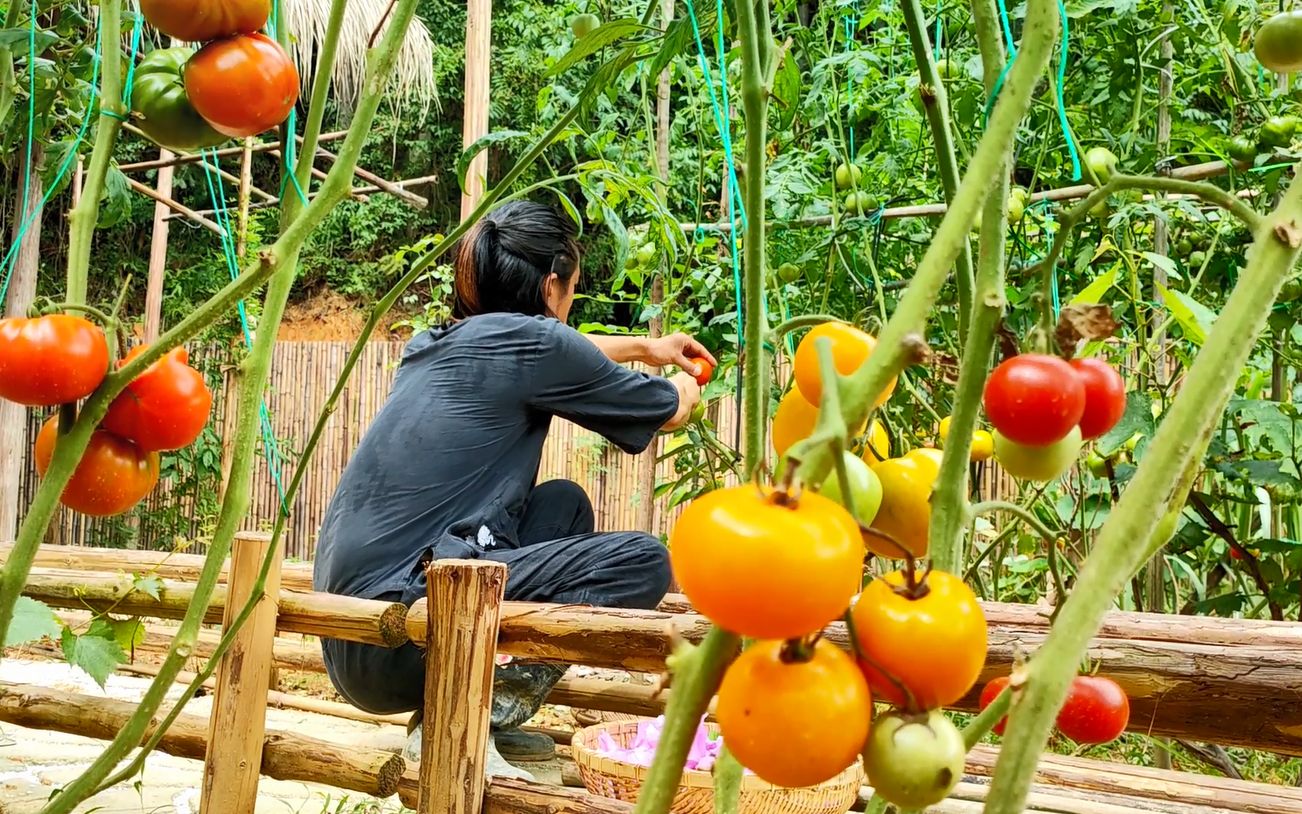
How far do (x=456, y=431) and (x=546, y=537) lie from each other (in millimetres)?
437

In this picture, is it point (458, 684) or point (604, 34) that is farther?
point (458, 684)

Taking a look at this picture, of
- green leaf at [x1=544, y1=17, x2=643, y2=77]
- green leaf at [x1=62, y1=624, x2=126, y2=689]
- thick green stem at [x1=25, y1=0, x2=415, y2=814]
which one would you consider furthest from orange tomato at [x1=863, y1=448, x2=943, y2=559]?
green leaf at [x1=62, y1=624, x2=126, y2=689]

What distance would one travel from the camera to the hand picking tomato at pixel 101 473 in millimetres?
480

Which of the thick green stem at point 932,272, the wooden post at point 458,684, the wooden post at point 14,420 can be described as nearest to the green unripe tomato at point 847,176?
the wooden post at point 458,684

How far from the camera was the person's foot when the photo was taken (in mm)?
2625

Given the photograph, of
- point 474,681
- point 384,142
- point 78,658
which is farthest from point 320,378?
point 78,658

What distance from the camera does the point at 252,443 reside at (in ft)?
1.56

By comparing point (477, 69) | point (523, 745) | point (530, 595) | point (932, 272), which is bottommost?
point (523, 745)

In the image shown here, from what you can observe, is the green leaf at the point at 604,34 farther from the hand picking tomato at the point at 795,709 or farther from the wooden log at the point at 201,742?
Answer: the wooden log at the point at 201,742

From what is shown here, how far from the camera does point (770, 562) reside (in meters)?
0.21

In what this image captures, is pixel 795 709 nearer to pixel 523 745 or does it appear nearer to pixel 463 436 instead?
pixel 463 436

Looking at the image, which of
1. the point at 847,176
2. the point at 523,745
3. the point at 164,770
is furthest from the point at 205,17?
the point at 164,770

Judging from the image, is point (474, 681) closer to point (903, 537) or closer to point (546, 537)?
point (546, 537)

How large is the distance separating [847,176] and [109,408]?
6.12 feet
